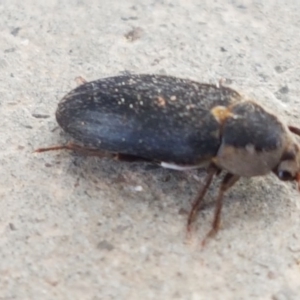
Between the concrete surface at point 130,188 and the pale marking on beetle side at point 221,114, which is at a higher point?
the pale marking on beetle side at point 221,114

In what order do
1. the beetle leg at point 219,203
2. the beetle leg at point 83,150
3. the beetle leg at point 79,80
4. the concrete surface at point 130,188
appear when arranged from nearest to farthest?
the concrete surface at point 130,188, the beetle leg at point 219,203, the beetle leg at point 83,150, the beetle leg at point 79,80

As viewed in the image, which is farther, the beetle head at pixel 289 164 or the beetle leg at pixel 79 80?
the beetle leg at pixel 79 80

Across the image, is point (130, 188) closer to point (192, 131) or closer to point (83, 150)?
point (83, 150)

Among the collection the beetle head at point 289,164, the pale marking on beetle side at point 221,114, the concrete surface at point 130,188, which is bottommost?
the concrete surface at point 130,188

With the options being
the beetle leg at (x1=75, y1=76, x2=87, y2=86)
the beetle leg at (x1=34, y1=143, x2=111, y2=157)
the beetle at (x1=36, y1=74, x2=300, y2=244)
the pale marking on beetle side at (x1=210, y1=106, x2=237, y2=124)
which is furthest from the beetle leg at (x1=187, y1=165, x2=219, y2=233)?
the beetle leg at (x1=75, y1=76, x2=87, y2=86)

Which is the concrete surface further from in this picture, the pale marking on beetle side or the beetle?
the pale marking on beetle side

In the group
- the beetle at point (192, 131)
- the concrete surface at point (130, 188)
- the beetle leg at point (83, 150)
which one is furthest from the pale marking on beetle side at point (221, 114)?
the beetle leg at point (83, 150)

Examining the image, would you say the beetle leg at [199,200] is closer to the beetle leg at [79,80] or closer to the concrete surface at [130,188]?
the concrete surface at [130,188]
